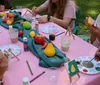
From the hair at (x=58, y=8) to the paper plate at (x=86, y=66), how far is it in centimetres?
110

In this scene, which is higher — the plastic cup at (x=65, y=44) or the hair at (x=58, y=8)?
the hair at (x=58, y=8)

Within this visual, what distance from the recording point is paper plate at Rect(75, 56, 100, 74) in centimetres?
171

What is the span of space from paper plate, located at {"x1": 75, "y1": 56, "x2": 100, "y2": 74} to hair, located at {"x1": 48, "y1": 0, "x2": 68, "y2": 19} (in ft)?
3.61

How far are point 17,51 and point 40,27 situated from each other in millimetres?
613

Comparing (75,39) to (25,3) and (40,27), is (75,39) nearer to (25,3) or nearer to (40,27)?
(40,27)

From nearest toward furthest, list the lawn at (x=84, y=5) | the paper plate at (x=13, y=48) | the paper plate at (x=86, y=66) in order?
1. the paper plate at (x=86, y=66)
2. the paper plate at (x=13, y=48)
3. the lawn at (x=84, y=5)

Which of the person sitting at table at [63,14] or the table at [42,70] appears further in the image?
the person sitting at table at [63,14]

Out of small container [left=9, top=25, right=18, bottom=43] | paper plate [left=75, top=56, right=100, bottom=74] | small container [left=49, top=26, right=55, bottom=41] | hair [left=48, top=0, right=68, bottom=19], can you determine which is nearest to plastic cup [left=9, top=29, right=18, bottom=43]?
small container [left=9, top=25, right=18, bottom=43]

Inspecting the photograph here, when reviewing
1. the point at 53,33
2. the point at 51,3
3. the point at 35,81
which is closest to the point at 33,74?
the point at 35,81

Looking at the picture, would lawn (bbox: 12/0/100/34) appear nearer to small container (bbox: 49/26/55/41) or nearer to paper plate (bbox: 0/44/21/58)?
small container (bbox: 49/26/55/41)

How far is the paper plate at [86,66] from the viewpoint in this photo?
171cm

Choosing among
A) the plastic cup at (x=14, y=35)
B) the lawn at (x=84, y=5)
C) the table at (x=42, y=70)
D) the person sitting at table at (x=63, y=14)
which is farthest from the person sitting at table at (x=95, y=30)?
the lawn at (x=84, y=5)

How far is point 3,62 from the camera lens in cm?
146

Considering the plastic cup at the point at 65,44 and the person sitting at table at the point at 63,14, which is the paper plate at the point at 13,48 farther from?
the person sitting at table at the point at 63,14
